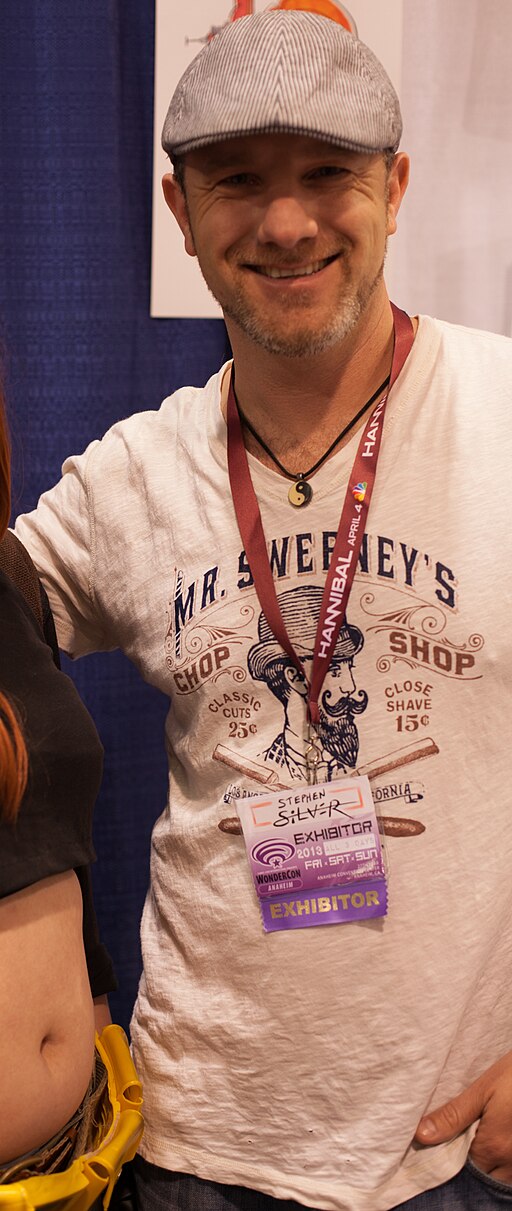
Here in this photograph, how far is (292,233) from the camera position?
3.77 feet

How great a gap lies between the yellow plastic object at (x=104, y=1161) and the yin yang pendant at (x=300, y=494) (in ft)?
1.99

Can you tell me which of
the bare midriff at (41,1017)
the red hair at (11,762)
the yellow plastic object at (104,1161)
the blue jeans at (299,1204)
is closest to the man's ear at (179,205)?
the red hair at (11,762)

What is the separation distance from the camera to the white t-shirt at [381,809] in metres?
1.19

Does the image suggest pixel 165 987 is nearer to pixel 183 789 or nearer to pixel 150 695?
pixel 183 789

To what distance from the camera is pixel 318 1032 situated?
121cm

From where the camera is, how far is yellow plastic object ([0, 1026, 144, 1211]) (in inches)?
37.7

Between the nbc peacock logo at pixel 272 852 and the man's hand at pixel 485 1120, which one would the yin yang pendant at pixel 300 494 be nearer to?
the nbc peacock logo at pixel 272 852

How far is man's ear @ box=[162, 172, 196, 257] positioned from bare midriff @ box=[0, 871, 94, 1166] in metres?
0.71

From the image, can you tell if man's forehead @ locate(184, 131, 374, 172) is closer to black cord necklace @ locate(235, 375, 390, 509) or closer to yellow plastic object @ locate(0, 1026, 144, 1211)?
black cord necklace @ locate(235, 375, 390, 509)

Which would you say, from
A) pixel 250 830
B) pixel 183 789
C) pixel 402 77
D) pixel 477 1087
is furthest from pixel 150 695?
pixel 402 77

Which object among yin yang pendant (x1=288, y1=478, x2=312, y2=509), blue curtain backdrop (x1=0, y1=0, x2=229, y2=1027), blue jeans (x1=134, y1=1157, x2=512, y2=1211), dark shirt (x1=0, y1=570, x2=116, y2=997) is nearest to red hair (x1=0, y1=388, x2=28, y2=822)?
dark shirt (x1=0, y1=570, x2=116, y2=997)

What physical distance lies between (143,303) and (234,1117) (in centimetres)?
124

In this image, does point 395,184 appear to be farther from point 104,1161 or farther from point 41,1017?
point 104,1161

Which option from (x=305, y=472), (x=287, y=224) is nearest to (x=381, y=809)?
(x=305, y=472)
